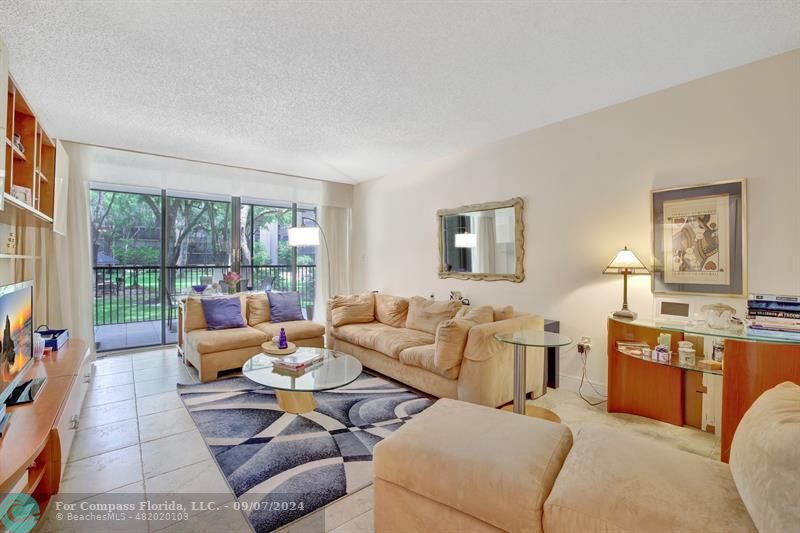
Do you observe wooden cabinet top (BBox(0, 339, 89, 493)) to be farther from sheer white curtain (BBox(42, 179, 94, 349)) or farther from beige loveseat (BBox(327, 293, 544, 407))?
beige loveseat (BBox(327, 293, 544, 407))

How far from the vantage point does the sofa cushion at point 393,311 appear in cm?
421

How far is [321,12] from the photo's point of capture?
193 centimetres

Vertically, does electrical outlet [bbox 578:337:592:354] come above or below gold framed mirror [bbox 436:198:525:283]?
below

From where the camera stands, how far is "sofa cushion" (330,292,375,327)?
429 cm

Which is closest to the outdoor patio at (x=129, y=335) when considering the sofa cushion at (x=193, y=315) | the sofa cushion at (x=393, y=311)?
the sofa cushion at (x=193, y=315)

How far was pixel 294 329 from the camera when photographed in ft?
13.3

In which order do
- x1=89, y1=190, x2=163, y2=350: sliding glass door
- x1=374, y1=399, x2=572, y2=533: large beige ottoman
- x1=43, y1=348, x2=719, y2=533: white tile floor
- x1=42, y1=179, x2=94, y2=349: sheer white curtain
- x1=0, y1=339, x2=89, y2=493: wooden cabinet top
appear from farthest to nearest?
x1=89, y1=190, x2=163, y2=350: sliding glass door, x1=42, y1=179, x2=94, y2=349: sheer white curtain, x1=43, y1=348, x2=719, y2=533: white tile floor, x1=0, y1=339, x2=89, y2=493: wooden cabinet top, x1=374, y1=399, x2=572, y2=533: large beige ottoman

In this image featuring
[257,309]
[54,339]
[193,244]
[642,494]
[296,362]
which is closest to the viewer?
[642,494]

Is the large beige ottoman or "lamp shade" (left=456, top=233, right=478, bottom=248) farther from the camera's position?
"lamp shade" (left=456, top=233, right=478, bottom=248)

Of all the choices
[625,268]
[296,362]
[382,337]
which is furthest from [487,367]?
[296,362]

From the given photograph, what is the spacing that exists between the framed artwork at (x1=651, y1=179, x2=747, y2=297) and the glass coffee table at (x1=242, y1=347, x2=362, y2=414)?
247 cm

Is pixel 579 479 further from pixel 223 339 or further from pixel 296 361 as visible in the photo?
pixel 223 339

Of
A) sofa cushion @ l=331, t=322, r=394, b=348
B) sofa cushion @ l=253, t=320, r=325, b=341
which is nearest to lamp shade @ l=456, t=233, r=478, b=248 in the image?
sofa cushion @ l=331, t=322, r=394, b=348

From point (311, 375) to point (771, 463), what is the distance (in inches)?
91.7
